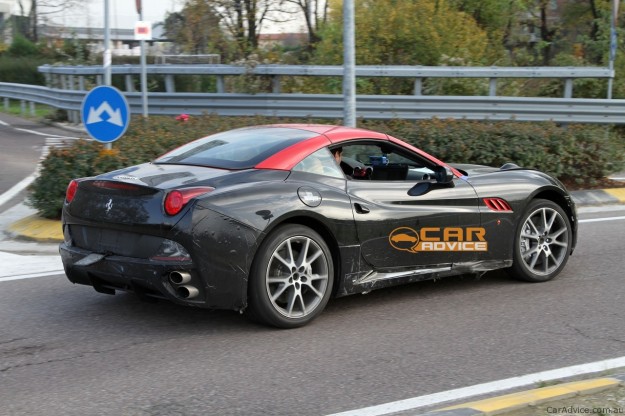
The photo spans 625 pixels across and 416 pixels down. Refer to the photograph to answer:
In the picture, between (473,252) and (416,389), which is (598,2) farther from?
(416,389)

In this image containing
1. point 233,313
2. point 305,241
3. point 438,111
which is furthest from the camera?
point 438,111

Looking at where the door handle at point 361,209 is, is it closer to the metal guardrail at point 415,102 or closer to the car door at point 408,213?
the car door at point 408,213

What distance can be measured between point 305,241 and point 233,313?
0.87m

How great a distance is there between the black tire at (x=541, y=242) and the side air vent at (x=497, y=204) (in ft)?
0.73

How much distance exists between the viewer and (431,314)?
6.49 m

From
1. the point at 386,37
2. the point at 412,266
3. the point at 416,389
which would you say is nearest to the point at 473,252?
the point at 412,266

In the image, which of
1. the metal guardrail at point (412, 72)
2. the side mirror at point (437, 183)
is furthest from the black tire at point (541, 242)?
the metal guardrail at point (412, 72)

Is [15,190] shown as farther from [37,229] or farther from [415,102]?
[415,102]

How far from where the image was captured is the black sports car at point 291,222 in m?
5.57

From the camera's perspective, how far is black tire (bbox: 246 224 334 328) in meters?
5.74

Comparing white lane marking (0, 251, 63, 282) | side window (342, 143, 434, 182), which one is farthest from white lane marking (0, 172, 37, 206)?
side window (342, 143, 434, 182)

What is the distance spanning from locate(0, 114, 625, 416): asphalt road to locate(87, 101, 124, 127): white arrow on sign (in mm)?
2663

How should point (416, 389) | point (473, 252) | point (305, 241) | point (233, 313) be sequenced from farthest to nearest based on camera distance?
point (473, 252), point (233, 313), point (305, 241), point (416, 389)

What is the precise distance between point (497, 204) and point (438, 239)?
74 centimetres
